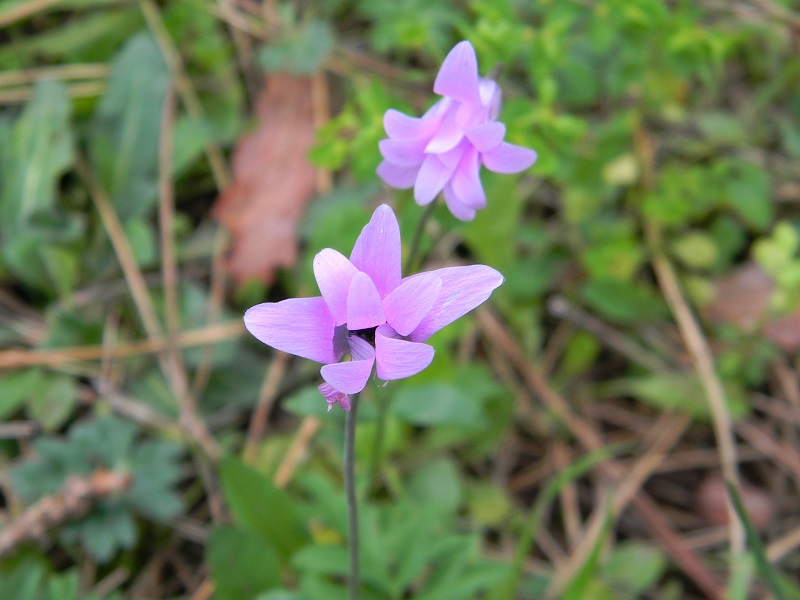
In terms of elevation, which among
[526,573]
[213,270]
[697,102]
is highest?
[697,102]

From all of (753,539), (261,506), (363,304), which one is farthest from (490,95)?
(261,506)

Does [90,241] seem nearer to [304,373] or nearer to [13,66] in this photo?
[13,66]

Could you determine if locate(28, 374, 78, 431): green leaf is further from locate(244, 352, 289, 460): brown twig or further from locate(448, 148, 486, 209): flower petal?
locate(448, 148, 486, 209): flower petal

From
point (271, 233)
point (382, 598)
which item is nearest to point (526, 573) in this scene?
point (382, 598)

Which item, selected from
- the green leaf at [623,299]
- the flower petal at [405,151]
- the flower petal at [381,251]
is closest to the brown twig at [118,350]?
the green leaf at [623,299]

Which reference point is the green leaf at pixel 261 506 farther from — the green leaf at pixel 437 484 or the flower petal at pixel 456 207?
the flower petal at pixel 456 207
